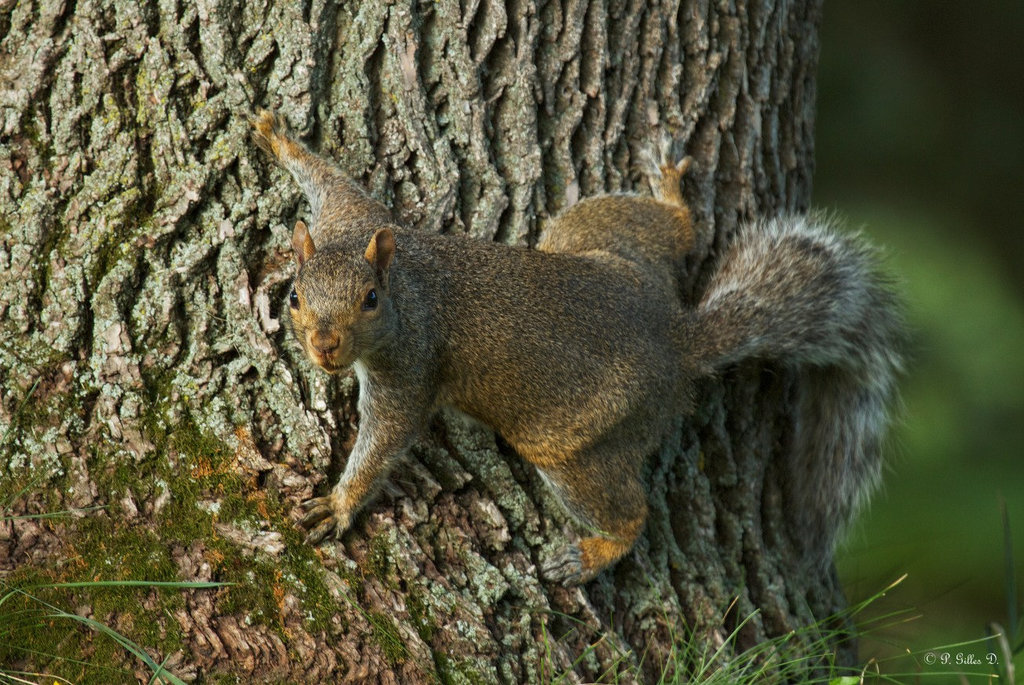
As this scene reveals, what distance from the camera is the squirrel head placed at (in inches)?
84.0

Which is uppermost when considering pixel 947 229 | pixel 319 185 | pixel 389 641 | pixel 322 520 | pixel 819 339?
pixel 319 185

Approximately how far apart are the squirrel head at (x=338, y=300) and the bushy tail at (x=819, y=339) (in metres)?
0.94

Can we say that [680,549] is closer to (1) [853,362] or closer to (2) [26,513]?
(1) [853,362]

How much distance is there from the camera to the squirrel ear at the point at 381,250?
2219 millimetres

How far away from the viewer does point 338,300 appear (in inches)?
85.1

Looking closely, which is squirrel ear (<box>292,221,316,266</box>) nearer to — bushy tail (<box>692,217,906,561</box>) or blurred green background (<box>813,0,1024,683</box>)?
bushy tail (<box>692,217,906,561</box>)

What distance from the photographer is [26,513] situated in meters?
2.19

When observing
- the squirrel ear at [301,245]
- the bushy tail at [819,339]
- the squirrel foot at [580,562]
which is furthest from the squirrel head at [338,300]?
the bushy tail at [819,339]

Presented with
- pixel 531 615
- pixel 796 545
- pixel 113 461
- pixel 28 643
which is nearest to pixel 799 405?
pixel 796 545

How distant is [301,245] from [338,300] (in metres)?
0.16

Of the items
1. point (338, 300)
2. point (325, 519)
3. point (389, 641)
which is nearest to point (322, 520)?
point (325, 519)

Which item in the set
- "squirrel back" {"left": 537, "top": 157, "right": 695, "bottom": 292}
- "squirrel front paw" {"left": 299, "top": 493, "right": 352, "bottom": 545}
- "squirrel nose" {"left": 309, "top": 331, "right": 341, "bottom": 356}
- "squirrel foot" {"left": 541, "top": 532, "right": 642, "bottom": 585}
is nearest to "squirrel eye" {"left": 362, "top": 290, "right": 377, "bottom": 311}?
"squirrel nose" {"left": 309, "top": 331, "right": 341, "bottom": 356}

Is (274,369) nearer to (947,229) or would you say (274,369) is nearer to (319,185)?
(319,185)

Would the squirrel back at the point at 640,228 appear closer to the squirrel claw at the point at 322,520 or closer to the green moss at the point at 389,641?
the squirrel claw at the point at 322,520
